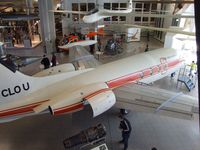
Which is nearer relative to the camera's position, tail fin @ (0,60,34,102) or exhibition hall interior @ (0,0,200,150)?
tail fin @ (0,60,34,102)

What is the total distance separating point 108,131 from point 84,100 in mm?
1823

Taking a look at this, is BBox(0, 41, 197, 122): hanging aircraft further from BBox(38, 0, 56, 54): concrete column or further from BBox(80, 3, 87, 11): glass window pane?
BBox(80, 3, 87, 11): glass window pane

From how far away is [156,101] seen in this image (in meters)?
6.88

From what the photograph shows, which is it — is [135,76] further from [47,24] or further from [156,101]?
[47,24]

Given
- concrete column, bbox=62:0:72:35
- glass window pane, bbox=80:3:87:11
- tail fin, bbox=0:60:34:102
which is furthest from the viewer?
glass window pane, bbox=80:3:87:11

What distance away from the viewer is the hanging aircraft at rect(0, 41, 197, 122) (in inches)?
223

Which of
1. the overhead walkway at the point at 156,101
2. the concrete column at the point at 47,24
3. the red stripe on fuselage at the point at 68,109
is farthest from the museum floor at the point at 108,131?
the concrete column at the point at 47,24

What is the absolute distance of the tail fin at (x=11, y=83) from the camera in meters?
5.36

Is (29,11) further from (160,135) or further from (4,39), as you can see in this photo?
(160,135)

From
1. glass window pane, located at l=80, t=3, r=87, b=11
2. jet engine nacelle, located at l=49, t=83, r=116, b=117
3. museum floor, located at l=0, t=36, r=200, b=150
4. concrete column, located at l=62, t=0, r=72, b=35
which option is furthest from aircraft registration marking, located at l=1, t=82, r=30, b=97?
glass window pane, located at l=80, t=3, r=87, b=11

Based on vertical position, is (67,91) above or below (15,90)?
below

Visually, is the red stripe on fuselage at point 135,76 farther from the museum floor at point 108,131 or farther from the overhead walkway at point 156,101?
the museum floor at point 108,131

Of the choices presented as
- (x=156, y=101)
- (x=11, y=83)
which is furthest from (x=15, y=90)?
(x=156, y=101)

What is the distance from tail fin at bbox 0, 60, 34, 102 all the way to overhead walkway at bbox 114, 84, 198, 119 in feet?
10.3
